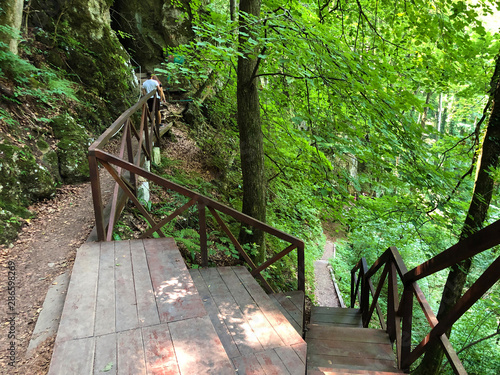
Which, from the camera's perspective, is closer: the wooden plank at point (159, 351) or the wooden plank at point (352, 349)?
the wooden plank at point (159, 351)

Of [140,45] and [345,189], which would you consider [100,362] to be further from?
[140,45]

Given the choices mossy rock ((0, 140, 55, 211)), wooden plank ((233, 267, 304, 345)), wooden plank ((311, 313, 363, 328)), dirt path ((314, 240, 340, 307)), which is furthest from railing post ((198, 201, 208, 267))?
dirt path ((314, 240, 340, 307))

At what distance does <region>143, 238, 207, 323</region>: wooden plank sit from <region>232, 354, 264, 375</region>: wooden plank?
49 cm

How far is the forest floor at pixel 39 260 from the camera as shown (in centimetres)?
224

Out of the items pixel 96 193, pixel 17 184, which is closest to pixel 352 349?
pixel 96 193

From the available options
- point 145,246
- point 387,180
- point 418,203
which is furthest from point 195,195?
point 418,203

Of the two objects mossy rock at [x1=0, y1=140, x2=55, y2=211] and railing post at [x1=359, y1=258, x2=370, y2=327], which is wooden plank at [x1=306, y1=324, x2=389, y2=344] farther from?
mossy rock at [x1=0, y1=140, x2=55, y2=211]

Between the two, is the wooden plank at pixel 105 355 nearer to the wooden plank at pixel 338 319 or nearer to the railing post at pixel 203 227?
the railing post at pixel 203 227

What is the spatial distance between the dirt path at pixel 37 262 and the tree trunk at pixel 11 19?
3.16 m

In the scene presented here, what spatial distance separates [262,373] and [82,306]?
163cm

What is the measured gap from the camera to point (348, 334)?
13.4 ft

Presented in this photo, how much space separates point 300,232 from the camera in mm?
8180

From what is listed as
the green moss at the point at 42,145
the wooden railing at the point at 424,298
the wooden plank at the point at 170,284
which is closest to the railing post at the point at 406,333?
the wooden railing at the point at 424,298

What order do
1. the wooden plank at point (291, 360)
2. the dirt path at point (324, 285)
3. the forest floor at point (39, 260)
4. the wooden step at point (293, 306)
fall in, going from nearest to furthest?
the forest floor at point (39, 260)
the wooden plank at point (291, 360)
the wooden step at point (293, 306)
the dirt path at point (324, 285)
